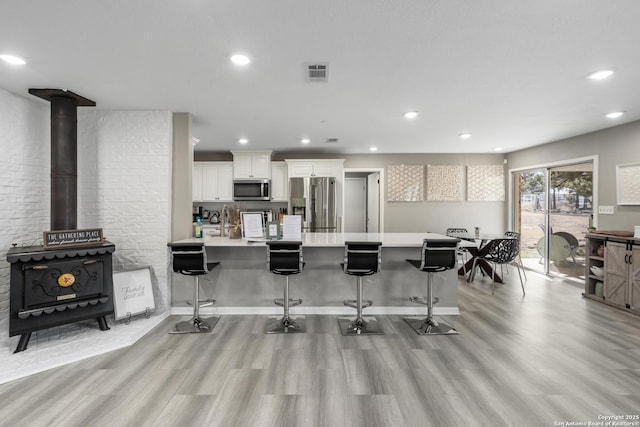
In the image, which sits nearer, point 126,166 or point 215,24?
point 215,24

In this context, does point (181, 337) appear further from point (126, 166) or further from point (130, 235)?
point (126, 166)

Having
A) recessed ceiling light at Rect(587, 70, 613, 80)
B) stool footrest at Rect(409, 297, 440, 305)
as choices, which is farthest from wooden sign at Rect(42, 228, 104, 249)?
recessed ceiling light at Rect(587, 70, 613, 80)

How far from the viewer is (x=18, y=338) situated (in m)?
2.92

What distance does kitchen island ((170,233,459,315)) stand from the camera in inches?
151

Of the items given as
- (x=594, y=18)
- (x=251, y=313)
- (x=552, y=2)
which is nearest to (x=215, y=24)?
(x=552, y=2)

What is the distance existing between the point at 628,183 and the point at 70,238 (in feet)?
22.1

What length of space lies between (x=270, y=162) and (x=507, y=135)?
4210mm

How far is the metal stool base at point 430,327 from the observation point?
3.23m

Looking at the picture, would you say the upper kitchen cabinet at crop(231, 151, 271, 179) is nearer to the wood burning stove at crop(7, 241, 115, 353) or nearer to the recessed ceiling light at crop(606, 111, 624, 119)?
the wood burning stove at crop(7, 241, 115, 353)

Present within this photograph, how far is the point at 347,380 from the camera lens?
236 cm

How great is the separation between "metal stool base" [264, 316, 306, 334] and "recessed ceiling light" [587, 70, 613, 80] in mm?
3554

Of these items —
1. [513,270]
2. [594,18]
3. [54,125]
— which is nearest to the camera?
[594,18]

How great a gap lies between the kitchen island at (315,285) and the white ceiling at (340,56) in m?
1.67

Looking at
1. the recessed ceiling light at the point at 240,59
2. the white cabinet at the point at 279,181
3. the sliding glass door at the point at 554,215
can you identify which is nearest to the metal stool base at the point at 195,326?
the recessed ceiling light at the point at 240,59
